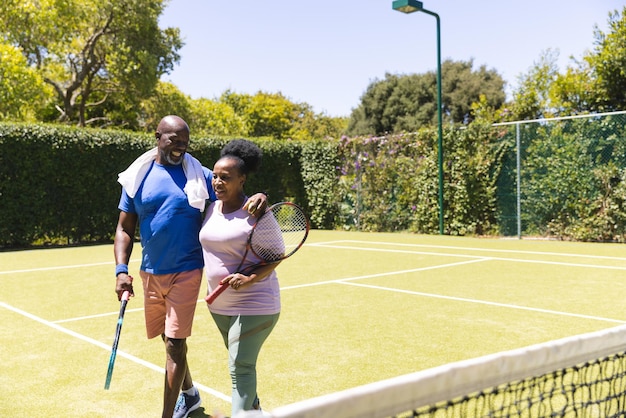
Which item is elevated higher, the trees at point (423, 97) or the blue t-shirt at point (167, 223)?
the trees at point (423, 97)

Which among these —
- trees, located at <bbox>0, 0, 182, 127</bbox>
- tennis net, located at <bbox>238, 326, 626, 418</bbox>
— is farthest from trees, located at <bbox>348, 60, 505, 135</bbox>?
tennis net, located at <bbox>238, 326, 626, 418</bbox>

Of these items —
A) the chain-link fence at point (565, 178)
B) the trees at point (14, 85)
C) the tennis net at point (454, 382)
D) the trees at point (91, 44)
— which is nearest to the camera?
the tennis net at point (454, 382)

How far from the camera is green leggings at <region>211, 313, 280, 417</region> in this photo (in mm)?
3139

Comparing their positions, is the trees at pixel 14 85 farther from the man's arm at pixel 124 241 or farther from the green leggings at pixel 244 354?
the green leggings at pixel 244 354

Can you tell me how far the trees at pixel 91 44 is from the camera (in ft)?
87.7

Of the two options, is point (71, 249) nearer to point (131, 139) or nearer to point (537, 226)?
point (131, 139)

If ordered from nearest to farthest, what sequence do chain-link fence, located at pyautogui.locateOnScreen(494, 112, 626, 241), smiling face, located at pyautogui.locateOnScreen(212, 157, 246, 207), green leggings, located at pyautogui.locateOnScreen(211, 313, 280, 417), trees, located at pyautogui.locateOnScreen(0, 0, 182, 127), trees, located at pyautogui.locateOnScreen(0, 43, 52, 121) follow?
green leggings, located at pyautogui.locateOnScreen(211, 313, 280, 417) → smiling face, located at pyautogui.locateOnScreen(212, 157, 246, 207) → chain-link fence, located at pyautogui.locateOnScreen(494, 112, 626, 241) → trees, located at pyautogui.locateOnScreen(0, 43, 52, 121) → trees, located at pyautogui.locateOnScreen(0, 0, 182, 127)

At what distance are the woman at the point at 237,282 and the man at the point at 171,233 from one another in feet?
0.94

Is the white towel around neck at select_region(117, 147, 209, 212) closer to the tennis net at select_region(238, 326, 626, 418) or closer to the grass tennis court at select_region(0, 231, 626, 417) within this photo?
the grass tennis court at select_region(0, 231, 626, 417)

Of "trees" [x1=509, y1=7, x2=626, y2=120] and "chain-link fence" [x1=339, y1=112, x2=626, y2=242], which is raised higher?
"trees" [x1=509, y1=7, x2=626, y2=120]

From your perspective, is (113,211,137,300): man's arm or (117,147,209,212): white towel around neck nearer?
(117,147,209,212): white towel around neck

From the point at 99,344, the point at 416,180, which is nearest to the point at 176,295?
the point at 99,344

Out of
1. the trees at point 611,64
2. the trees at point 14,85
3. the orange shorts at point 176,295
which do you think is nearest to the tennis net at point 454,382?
the orange shorts at point 176,295

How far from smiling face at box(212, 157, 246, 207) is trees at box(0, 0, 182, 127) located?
25561mm
